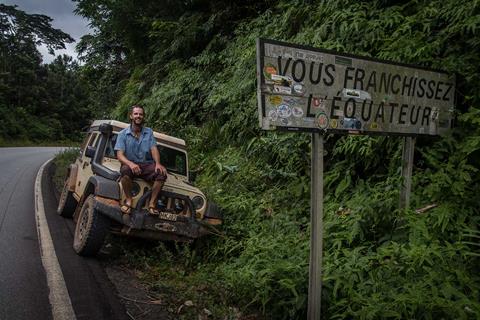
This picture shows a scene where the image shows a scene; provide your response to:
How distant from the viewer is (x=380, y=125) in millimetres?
3797

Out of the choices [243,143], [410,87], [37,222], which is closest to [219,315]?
[410,87]

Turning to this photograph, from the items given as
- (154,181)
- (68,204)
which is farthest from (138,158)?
(68,204)

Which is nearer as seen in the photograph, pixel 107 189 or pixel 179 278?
pixel 179 278

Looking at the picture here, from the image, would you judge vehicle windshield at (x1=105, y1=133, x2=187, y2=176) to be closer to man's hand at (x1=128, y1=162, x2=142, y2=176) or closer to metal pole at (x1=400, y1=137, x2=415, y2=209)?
man's hand at (x1=128, y1=162, x2=142, y2=176)

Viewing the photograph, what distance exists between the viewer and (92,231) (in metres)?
5.19

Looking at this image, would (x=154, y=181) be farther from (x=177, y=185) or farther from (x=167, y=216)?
(x=177, y=185)

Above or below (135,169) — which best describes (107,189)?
below

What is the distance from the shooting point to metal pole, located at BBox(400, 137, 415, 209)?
424 cm

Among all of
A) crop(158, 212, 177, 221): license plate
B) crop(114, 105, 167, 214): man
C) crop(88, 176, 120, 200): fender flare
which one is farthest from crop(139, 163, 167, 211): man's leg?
crop(88, 176, 120, 200): fender flare

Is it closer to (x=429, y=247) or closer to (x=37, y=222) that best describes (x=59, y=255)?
(x=37, y=222)

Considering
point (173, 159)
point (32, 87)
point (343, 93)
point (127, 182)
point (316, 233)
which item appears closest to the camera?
point (316, 233)

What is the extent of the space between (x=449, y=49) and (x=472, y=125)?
1.08 m

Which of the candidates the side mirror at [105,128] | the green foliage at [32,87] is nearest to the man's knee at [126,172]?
the side mirror at [105,128]

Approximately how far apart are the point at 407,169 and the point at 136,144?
3.56 meters
